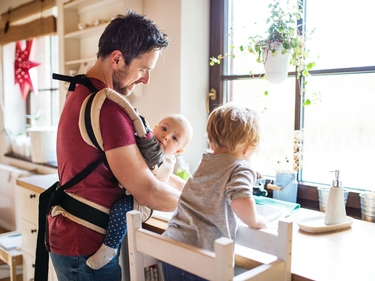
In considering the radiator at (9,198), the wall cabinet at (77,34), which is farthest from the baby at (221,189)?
the radiator at (9,198)

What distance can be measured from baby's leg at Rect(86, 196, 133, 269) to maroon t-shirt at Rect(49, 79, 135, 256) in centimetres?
3

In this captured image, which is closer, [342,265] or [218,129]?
[342,265]

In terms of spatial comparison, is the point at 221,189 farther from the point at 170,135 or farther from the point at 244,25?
the point at 244,25

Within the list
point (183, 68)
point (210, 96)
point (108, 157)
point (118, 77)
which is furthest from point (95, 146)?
point (210, 96)

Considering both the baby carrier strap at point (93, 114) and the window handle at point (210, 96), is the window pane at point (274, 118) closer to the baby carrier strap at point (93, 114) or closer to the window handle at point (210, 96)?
the window handle at point (210, 96)

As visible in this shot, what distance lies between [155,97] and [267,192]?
→ 84 cm

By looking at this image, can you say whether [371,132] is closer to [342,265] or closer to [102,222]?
[342,265]

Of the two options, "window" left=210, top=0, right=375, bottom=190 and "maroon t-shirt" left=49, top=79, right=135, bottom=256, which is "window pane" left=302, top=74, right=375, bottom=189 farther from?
"maroon t-shirt" left=49, top=79, right=135, bottom=256

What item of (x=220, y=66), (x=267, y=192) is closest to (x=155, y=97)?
(x=220, y=66)

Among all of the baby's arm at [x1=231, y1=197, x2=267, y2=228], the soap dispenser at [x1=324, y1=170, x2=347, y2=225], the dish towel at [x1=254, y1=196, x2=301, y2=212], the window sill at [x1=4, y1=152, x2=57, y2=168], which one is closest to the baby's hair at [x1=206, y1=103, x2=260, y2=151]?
the baby's arm at [x1=231, y1=197, x2=267, y2=228]

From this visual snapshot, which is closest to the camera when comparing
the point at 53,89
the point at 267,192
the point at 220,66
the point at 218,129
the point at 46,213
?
the point at 218,129

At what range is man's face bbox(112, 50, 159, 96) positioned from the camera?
1.38 meters

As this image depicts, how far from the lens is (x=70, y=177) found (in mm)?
1301

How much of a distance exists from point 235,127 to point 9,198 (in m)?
3.36
